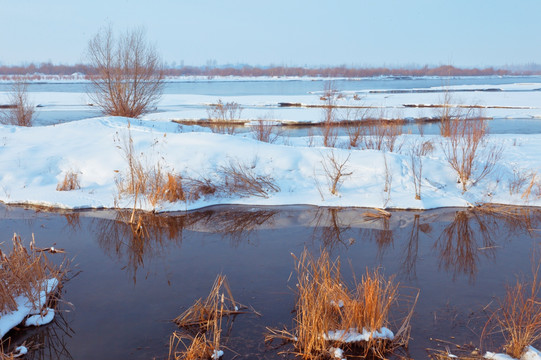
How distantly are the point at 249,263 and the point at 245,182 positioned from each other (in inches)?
142

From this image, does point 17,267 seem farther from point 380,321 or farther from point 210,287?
point 380,321

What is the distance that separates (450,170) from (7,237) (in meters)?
9.02

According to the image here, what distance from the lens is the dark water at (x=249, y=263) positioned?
504cm

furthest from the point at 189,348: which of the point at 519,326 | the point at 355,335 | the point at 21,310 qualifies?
the point at 519,326

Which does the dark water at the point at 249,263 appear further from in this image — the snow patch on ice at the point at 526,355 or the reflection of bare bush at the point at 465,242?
the snow patch on ice at the point at 526,355

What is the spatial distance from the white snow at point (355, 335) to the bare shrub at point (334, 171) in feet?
17.6

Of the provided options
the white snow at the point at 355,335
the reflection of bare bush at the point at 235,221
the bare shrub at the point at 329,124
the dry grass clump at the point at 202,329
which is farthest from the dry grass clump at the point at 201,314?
the bare shrub at the point at 329,124

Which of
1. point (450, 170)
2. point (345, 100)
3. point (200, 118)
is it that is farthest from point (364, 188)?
point (345, 100)

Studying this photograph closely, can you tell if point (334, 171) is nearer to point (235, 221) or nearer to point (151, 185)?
point (235, 221)

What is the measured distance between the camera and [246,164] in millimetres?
10789

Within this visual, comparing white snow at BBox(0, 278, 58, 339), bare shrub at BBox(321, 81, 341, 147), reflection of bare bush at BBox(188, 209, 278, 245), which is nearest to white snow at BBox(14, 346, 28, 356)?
white snow at BBox(0, 278, 58, 339)

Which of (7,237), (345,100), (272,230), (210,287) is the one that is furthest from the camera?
(345,100)

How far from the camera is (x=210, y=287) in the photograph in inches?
243

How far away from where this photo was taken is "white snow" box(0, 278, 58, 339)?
5002mm
